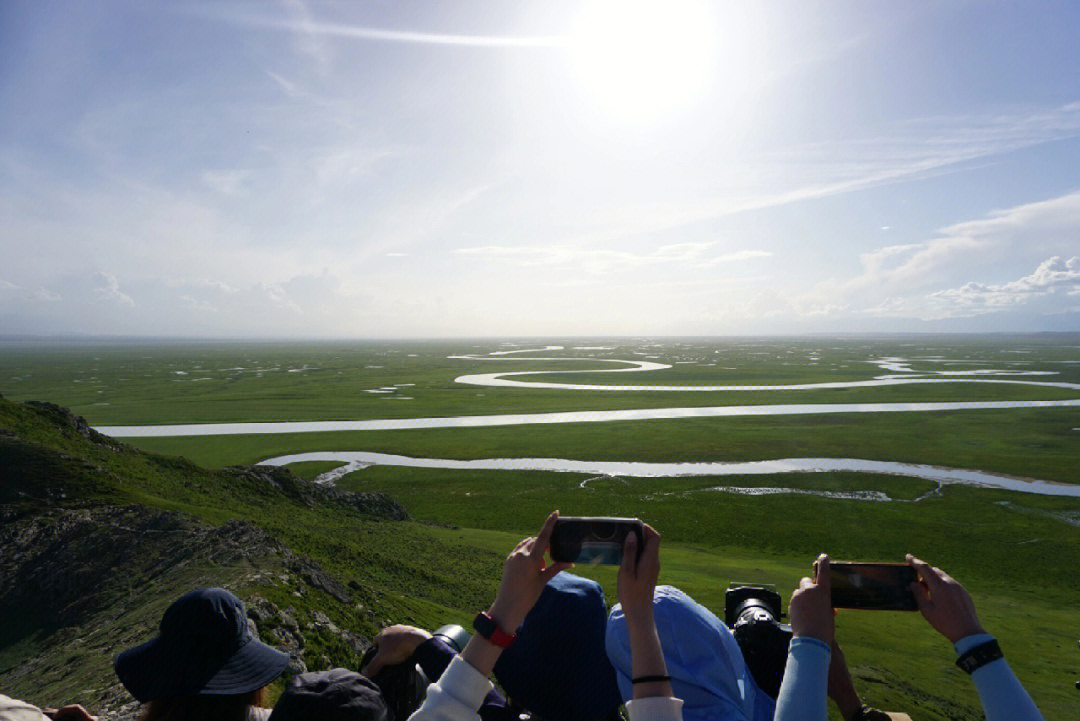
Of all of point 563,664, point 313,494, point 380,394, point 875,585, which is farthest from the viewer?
point 380,394

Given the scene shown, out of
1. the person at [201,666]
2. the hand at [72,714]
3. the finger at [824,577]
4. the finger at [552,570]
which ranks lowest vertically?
the hand at [72,714]

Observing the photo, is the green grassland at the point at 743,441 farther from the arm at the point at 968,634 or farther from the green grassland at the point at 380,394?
the arm at the point at 968,634

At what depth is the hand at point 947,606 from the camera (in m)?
2.21

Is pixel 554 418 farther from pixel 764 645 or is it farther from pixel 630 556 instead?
pixel 630 556

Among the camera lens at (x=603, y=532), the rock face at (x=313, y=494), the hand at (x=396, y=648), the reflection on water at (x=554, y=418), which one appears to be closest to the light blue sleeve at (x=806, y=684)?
the camera lens at (x=603, y=532)

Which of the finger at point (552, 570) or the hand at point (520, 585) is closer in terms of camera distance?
the hand at point (520, 585)

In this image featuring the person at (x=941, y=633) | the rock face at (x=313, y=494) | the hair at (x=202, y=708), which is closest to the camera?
the person at (x=941, y=633)

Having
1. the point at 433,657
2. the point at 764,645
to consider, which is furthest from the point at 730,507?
the point at 433,657

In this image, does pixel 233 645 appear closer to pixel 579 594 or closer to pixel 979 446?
pixel 579 594

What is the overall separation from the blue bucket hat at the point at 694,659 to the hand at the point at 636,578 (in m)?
0.29

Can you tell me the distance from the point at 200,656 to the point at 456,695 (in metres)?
1.35

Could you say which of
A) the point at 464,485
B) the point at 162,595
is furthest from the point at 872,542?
A: the point at 162,595

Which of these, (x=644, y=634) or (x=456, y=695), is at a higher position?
(x=644, y=634)

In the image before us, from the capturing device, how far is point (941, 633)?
2.28 m
